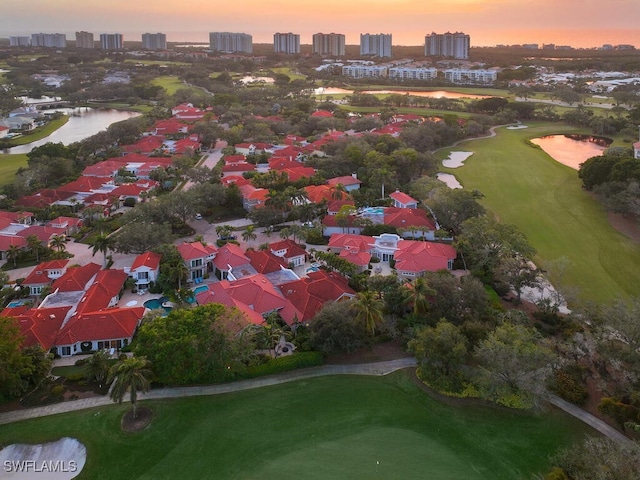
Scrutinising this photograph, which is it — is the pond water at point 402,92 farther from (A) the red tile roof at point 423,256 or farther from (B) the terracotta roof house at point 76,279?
(B) the terracotta roof house at point 76,279

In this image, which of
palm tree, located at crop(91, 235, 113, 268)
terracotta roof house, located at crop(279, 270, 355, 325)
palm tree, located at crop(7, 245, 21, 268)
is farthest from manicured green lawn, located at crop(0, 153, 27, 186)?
terracotta roof house, located at crop(279, 270, 355, 325)

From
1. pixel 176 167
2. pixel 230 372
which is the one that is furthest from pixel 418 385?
pixel 176 167

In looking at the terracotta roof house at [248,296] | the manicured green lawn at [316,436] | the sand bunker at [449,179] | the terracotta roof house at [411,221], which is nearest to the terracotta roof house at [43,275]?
the terracotta roof house at [248,296]

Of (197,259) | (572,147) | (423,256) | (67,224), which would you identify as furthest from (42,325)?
(572,147)

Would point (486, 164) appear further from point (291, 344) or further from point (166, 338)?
point (166, 338)

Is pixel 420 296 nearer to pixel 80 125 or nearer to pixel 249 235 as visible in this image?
pixel 249 235

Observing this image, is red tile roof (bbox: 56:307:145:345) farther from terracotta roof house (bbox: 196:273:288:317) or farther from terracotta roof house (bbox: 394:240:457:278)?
terracotta roof house (bbox: 394:240:457:278)
